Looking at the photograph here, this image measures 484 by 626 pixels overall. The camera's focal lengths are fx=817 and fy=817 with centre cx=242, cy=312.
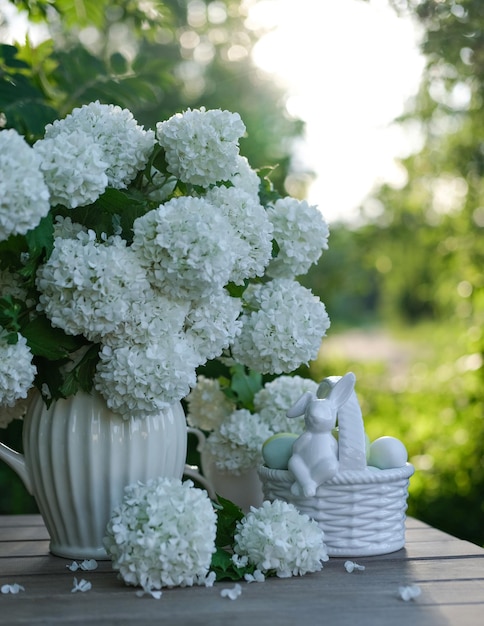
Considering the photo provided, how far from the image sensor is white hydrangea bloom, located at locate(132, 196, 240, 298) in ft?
4.17

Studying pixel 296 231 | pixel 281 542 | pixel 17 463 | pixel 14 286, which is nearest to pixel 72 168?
pixel 14 286

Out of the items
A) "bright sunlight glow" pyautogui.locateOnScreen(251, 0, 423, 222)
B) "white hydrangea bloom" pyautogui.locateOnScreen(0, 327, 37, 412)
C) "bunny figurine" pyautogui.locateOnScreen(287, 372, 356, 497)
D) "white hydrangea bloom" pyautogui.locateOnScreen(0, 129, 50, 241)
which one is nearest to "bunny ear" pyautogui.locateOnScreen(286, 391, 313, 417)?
"bunny figurine" pyautogui.locateOnScreen(287, 372, 356, 497)

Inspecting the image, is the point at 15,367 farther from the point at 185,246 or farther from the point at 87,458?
the point at 185,246

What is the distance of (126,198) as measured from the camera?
4.53ft

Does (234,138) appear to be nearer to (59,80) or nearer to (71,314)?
(71,314)

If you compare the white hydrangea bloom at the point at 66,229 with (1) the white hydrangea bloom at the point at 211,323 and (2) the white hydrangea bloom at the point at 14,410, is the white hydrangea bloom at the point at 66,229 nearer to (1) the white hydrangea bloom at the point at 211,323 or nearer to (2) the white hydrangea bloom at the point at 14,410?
(1) the white hydrangea bloom at the point at 211,323

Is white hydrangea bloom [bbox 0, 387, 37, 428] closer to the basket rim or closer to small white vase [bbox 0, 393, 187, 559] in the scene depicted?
small white vase [bbox 0, 393, 187, 559]

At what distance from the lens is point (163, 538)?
126 centimetres

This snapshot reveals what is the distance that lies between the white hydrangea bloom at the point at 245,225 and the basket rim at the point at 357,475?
0.37 m

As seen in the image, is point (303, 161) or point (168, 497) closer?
point (168, 497)

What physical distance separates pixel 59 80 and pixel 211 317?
1.33 metres

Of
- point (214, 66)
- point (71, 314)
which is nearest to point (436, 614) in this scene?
point (71, 314)

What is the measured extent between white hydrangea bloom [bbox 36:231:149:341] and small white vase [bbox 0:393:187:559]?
195 mm

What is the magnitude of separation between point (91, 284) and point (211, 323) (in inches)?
9.2
